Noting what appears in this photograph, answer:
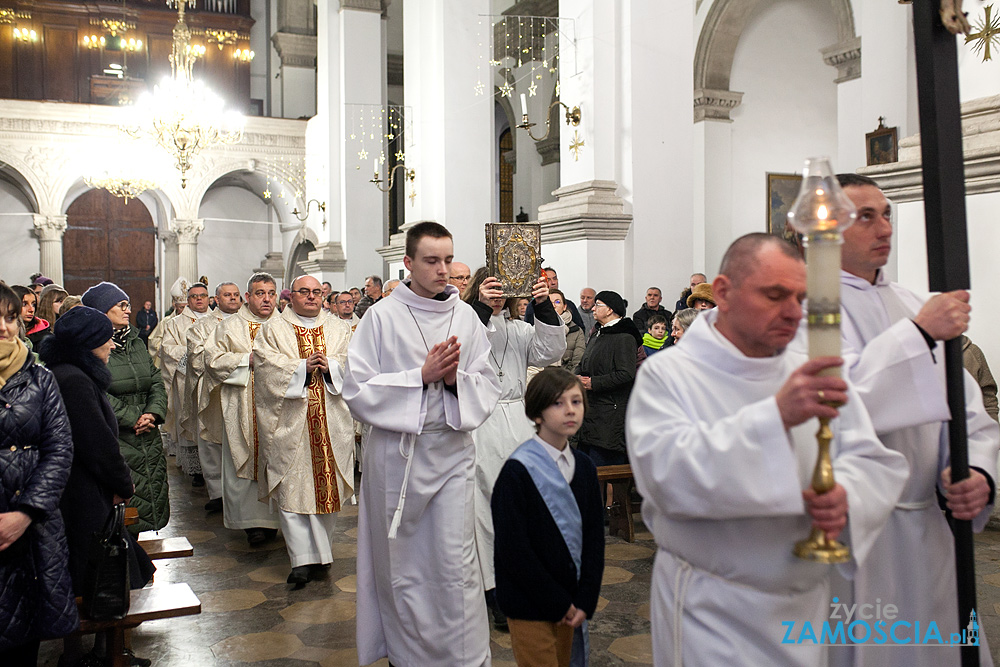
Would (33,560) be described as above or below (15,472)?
below

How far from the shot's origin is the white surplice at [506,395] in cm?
499

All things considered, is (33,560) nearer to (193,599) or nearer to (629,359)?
(193,599)

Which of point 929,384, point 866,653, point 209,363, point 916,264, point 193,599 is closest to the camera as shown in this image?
point 929,384

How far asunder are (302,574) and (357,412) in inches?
75.7

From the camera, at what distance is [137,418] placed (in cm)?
541

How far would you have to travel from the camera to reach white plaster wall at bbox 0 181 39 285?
21.6 meters

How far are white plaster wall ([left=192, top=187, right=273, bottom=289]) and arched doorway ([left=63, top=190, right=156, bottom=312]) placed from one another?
1377 mm

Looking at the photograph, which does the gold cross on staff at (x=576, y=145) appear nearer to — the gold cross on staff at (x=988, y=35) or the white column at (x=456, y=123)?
the white column at (x=456, y=123)

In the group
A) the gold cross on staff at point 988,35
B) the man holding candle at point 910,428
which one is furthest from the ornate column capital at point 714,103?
the man holding candle at point 910,428

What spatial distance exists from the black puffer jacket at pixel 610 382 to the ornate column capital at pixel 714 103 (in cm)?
941

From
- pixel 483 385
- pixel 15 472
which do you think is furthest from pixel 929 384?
pixel 15 472

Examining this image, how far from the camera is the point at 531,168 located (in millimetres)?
19562

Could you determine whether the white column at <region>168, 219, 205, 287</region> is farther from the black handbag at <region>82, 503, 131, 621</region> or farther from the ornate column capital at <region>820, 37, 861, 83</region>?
the black handbag at <region>82, 503, 131, 621</region>

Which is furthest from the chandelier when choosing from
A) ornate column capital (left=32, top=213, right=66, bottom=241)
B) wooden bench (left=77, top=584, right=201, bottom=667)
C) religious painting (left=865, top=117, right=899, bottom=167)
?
wooden bench (left=77, top=584, right=201, bottom=667)
